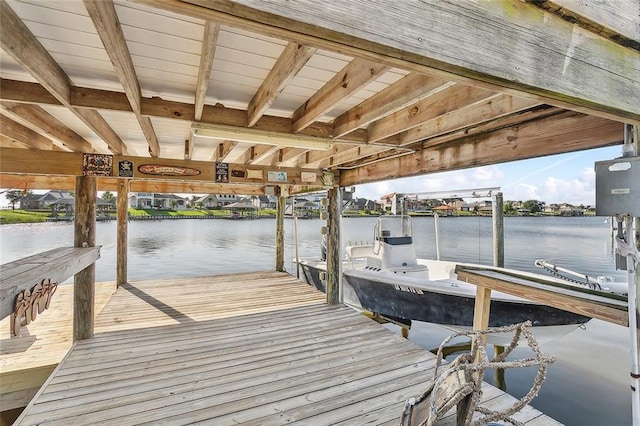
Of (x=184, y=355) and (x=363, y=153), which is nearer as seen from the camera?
(x=184, y=355)

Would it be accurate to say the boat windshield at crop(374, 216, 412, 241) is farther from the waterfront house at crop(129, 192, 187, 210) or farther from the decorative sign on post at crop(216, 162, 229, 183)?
the waterfront house at crop(129, 192, 187, 210)

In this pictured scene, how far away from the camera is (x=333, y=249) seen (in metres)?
5.37

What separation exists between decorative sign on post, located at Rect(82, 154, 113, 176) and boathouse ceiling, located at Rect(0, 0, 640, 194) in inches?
2.9

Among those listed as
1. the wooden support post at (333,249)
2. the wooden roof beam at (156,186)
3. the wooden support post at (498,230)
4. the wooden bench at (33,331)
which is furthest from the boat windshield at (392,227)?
the wooden bench at (33,331)

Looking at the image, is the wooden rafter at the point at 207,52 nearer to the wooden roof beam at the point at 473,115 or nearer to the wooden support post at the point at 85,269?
the wooden roof beam at the point at 473,115

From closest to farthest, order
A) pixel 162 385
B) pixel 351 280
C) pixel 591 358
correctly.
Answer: pixel 162 385, pixel 591 358, pixel 351 280

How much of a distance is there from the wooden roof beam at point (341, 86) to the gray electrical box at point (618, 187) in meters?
1.34

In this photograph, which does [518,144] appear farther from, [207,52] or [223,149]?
[223,149]

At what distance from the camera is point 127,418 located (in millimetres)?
2307

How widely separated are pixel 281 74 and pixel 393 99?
0.86 metres

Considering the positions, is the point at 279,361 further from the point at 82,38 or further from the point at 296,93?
the point at 82,38

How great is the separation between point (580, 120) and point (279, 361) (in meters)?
3.46

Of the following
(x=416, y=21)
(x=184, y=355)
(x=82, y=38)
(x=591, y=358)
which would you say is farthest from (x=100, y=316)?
(x=591, y=358)

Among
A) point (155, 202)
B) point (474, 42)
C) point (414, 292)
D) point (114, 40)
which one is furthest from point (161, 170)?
point (155, 202)
